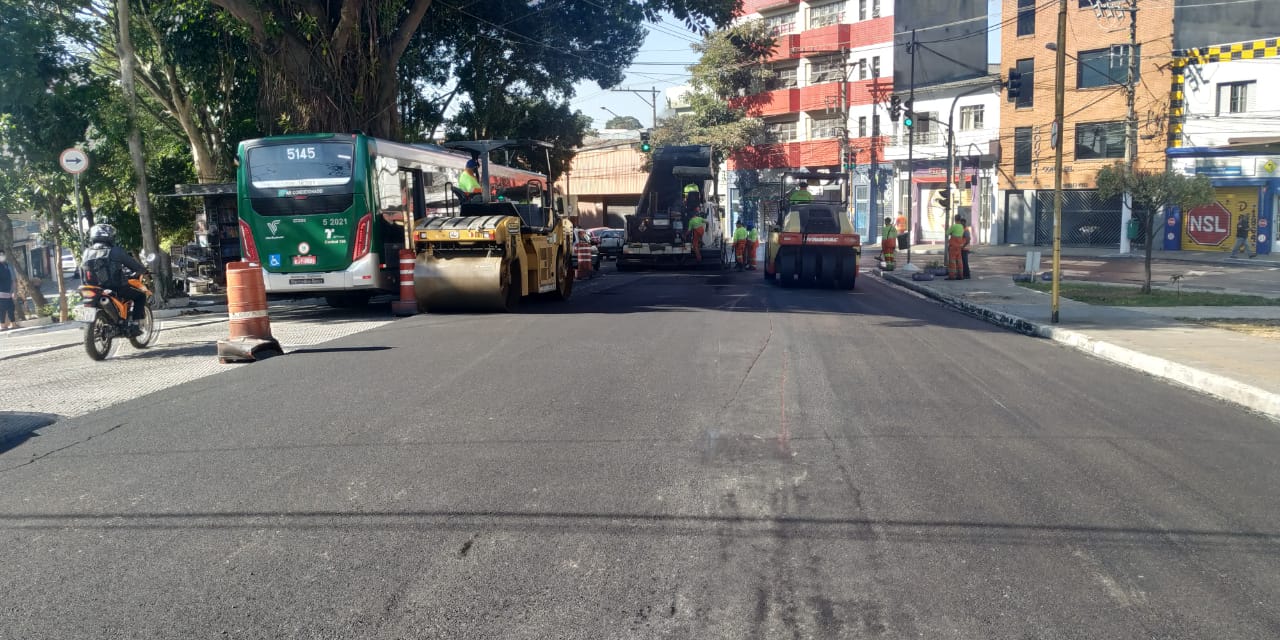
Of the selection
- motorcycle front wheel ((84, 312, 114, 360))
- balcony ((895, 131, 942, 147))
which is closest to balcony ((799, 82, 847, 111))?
balcony ((895, 131, 942, 147))

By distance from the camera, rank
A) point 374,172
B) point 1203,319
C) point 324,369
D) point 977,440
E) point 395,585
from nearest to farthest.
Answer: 1. point 395,585
2. point 977,440
3. point 324,369
4. point 1203,319
5. point 374,172

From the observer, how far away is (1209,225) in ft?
128

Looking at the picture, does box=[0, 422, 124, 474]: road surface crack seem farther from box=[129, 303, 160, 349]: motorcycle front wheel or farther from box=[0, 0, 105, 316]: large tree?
box=[0, 0, 105, 316]: large tree

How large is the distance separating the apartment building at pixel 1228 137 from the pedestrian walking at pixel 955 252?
18.0m

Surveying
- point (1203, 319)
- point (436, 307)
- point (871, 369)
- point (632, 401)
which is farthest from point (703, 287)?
point (632, 401)

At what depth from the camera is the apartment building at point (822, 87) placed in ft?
172

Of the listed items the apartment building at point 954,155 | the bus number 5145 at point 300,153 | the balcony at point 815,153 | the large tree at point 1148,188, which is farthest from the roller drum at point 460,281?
the balcony at point 815,153

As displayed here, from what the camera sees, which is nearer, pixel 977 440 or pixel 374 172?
pixel 977 440

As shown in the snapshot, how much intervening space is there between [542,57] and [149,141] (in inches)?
513

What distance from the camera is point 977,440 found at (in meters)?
7.25

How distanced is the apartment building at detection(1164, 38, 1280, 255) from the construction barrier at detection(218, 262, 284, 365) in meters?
37.1

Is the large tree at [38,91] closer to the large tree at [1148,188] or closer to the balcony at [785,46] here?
the large tree at [1148,188]

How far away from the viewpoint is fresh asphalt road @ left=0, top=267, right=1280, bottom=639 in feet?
13.9

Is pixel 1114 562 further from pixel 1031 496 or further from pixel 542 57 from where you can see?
pixel 542 57
